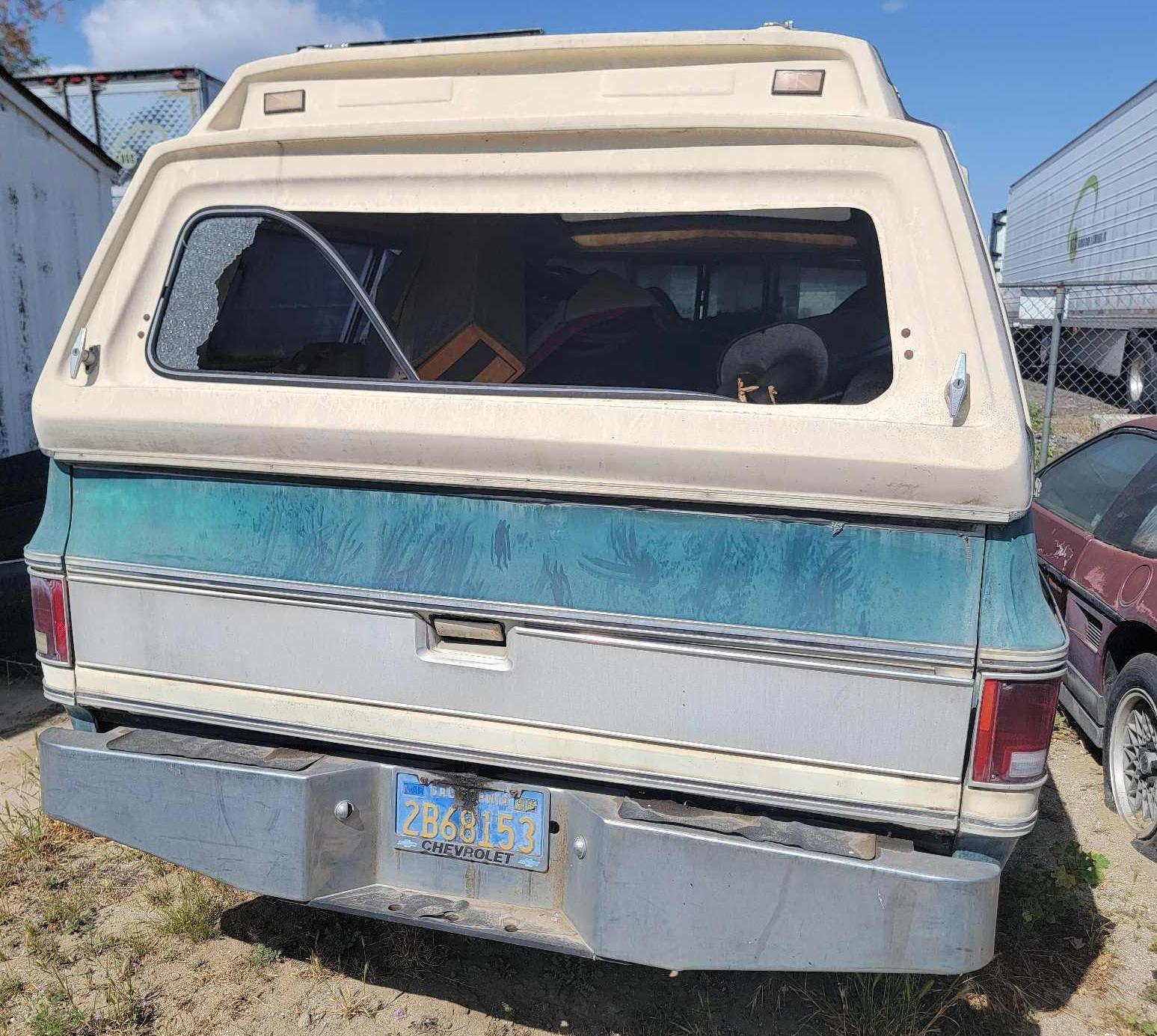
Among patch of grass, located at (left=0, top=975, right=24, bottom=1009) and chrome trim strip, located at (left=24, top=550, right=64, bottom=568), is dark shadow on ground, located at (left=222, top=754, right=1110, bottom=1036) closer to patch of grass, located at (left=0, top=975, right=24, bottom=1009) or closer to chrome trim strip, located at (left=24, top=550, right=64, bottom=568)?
patch of grass, located at (left=0, top=975, right=24, bottom=1009)

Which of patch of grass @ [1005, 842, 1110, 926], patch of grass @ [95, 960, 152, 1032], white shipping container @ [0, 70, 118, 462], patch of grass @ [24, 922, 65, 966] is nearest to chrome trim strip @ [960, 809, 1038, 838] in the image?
patch of grass @ [1005, 842, 1110, 926]

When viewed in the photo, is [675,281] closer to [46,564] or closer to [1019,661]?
[1019,661]

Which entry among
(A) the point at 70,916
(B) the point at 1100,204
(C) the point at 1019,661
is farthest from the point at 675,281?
(B) the point at 1100,204

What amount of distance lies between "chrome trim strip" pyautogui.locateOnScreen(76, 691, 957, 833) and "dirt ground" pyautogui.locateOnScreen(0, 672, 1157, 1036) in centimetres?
85

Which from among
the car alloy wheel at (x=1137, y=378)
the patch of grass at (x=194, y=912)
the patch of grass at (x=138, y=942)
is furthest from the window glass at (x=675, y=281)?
the car alloy wheel at (x=1137, y=378)

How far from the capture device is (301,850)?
2.39m

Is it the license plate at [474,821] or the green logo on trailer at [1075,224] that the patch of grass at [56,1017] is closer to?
the license plate at [474,821]

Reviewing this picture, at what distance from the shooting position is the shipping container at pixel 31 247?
627 centimetres

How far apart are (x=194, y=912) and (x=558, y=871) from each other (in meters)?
1.42

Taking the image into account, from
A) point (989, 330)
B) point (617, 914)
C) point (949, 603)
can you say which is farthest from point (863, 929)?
point (989, 330)

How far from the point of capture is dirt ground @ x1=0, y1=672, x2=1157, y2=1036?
9.00 feet

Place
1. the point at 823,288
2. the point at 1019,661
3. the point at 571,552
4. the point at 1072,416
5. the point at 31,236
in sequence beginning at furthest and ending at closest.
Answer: the point at 1072,416
the point at 31,236
the point at 823,288
the point at 571,552
the point at 1019,661

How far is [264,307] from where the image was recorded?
3.23m

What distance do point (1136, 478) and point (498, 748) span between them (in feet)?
11.6
